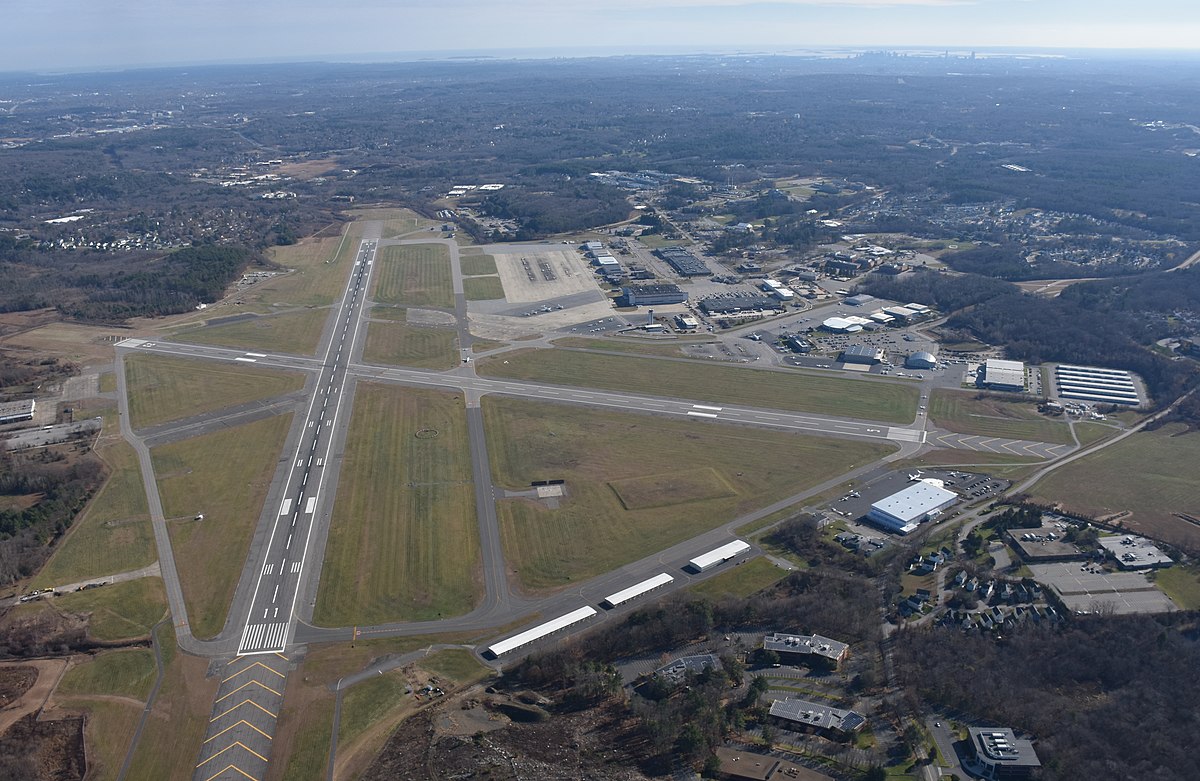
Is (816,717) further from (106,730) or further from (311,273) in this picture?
(311,273)

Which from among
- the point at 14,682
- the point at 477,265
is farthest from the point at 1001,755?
the point at 477,265

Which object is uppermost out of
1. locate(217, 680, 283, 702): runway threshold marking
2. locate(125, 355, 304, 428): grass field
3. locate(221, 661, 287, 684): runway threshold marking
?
locate(125, 355, 304, 428): grass field

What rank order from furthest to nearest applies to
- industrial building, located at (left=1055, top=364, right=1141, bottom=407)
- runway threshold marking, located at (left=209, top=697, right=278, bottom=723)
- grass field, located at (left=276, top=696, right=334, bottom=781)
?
industrial building, located at (left=1055, top=364, right=1141, bottom=407) → runway threshold marking, located at (left=209, top=697, right=278, bottom=723) → grass field, located at (left=276, top=696, right=334, bottom=781)

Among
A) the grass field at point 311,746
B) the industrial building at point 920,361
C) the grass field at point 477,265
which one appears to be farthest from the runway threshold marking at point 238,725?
the grass field at point 477,265

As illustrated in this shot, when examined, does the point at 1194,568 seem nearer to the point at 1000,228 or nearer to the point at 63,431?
the point at 63,431

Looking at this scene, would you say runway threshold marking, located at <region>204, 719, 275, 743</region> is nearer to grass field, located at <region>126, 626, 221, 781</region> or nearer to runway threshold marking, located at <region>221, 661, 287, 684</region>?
grass field, located at <region>126, 626, 221, 781</region>

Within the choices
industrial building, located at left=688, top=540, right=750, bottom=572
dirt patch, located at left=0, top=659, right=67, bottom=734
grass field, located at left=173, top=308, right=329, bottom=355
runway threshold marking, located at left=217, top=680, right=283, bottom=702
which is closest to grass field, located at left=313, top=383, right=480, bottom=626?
runway threshold marking, located at left=217, top=680, right=283, bottom=702

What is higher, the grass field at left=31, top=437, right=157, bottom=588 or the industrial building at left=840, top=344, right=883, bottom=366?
the industrial building at left=840, top=344, right=883, bottom=366

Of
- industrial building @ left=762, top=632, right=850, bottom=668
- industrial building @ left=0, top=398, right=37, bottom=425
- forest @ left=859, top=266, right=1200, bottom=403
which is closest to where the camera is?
industrial building @ left=762, top=632, right=850, bottom=668
